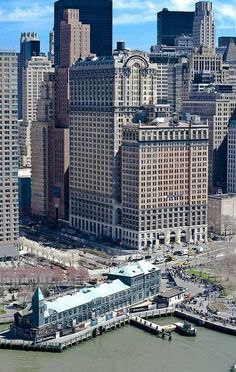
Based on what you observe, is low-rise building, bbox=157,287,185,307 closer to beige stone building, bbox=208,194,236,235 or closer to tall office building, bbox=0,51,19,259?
tall office building, bbox=0,51,19,259

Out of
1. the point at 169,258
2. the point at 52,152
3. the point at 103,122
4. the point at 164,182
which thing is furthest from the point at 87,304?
the point at 52,152

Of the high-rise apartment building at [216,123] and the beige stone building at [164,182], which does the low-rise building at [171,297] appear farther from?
the high-rise apartment building at [216,123]

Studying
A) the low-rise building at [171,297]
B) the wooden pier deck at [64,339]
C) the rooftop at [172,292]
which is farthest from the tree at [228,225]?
the wooden pier deck at [64,339]

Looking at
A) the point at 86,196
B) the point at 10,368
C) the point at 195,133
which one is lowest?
the point at 10,368

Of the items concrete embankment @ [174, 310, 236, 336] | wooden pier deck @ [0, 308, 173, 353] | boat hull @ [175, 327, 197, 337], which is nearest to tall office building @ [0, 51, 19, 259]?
wooden pier deck @ [0, 308, 173, 353]

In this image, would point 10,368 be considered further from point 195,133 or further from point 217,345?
point 195,133

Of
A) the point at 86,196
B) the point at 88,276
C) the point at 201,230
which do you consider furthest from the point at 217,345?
the point at 86,196

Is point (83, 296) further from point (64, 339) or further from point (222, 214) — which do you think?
point (222, 214)
